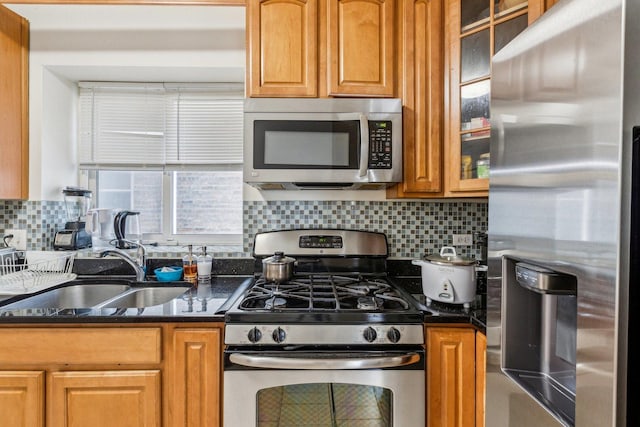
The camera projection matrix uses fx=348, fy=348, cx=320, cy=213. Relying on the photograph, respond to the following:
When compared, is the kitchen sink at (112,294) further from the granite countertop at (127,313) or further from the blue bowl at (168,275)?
the granite countertop at (127,313)

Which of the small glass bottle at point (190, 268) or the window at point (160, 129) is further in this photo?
the window at point (160, 129)

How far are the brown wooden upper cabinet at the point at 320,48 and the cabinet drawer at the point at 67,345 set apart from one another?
46.3 inches

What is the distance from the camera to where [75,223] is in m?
2.01

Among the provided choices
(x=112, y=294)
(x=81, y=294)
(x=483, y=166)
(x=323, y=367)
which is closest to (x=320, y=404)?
(x=323, y=367)

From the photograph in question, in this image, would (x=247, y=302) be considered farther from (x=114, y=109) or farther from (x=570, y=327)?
(x=114, y=109)

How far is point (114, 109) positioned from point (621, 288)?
8.20 ft

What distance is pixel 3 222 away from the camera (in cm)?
193

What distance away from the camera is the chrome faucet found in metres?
1.82

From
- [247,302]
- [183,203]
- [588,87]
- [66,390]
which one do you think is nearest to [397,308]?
[247,302]

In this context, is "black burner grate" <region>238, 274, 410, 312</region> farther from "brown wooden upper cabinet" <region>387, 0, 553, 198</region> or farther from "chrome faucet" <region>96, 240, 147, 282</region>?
"chrome faucet" <region>96, 240, 147, 282</region>

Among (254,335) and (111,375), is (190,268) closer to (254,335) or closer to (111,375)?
(111,375)

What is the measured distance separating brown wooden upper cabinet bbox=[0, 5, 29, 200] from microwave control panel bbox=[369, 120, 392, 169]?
6.09 ft

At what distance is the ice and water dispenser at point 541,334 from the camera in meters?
0.68

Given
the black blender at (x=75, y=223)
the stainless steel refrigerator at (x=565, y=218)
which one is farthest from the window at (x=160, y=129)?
the stainless steel refrigerator at (x=565, y=218)
